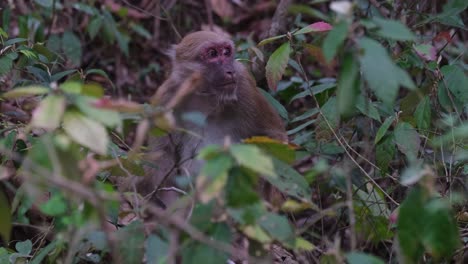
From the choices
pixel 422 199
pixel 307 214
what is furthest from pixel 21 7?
pixel 422 199

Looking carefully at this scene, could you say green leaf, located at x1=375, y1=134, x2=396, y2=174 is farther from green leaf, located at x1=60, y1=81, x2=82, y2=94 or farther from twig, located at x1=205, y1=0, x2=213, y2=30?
twig, located at x1=205, y1=0, x2=213, y2=30

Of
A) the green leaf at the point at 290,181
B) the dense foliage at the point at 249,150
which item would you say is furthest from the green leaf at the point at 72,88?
the green leaf at the point at 290,181

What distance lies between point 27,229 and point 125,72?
323cm

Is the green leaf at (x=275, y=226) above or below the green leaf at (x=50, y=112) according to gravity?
below

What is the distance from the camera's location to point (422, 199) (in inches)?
93.2

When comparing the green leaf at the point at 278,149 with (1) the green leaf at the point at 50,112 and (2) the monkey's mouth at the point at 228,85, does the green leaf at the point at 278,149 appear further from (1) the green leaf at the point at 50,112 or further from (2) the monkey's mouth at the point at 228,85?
(2) the monkey's mouth at the point at 228,85

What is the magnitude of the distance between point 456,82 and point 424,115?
0.90 feet

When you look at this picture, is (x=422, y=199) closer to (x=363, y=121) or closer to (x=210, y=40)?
(x=363, y=121)

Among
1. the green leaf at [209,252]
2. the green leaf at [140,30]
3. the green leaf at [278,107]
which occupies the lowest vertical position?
the green leaf at [140,30]

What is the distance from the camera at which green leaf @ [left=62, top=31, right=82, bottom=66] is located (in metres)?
5.50

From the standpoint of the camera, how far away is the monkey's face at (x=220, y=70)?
4.75 meters

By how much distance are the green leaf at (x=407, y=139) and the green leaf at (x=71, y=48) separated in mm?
2527

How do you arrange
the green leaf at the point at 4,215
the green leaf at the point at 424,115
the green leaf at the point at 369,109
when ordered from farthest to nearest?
1. the green leaf at the point at 369,109
2. the green leaf at the point at 424,115
3. the green leaf at the point at 4,215

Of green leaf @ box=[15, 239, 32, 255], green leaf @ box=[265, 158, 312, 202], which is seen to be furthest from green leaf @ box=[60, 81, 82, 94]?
green leaf @ box=[15, 239, 32, 255]
